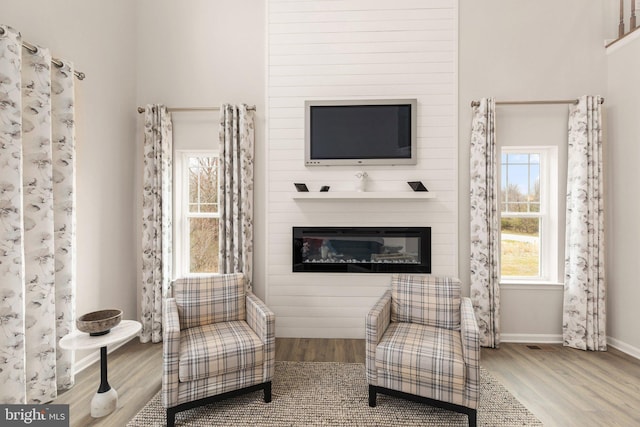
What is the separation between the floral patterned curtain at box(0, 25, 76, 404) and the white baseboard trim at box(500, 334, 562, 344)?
13.2ft

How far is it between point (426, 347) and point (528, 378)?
4.06 feet

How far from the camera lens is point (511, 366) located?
2883mm

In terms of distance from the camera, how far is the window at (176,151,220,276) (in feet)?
12.2

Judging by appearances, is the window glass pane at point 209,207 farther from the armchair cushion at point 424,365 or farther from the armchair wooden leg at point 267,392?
the armchair cushion at point 424,365

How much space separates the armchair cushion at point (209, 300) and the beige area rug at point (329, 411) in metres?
0.59

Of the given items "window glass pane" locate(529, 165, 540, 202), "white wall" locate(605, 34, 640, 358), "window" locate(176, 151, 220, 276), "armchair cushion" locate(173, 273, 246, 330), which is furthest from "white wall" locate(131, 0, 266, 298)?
"white wall" locate(605, 34, 640, 358)

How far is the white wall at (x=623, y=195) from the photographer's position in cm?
305

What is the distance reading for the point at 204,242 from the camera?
3.75 m

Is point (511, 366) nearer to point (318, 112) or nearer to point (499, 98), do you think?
point (499, 98)

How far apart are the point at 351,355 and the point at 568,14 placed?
4.16 m

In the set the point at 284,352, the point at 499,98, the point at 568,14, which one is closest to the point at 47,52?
the point at 284,352

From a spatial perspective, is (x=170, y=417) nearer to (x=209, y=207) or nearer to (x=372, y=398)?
(x=372, y=398)

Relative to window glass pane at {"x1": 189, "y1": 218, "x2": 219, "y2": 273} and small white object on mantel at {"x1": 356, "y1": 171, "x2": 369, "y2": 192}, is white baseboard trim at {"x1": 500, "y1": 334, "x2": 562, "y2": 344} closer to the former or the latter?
small white object on mantel at {"x1": 356, "y1": 171, "x2": 369, "y2": 192}

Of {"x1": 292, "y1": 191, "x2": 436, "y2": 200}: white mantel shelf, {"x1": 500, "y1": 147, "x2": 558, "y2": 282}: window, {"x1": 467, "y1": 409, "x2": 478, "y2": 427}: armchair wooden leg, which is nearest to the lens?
{"x1": 467, "y1": 409, "x2": 478, "y2": 427}: armchair wooden leg
